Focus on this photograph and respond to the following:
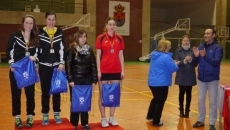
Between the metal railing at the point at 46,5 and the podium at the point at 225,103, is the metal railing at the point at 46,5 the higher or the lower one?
the higher one

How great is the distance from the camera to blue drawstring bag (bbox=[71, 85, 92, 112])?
4.99 meters

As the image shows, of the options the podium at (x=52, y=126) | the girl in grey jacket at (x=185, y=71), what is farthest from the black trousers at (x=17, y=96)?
the girl in grey jacket at (x=185, y=71)

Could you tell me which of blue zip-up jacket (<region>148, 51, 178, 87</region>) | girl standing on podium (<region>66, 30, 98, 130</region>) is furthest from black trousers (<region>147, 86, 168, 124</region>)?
girl standing on podium (<region>66, 30, 98, 130</region>)

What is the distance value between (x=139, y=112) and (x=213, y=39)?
2.46 metres

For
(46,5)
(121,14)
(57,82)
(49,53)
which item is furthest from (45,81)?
(121,14)

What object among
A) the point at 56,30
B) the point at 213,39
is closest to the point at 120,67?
the point at 56,30

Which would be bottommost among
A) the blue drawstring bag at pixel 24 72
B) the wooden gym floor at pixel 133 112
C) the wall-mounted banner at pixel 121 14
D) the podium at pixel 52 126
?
the wooden gym floor at pixel 133 112

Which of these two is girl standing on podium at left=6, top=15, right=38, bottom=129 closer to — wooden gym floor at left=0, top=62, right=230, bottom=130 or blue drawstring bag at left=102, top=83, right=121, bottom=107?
wooden gym floor at left=0, top=62, right=230, bottom=130

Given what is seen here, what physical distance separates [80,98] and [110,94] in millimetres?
515

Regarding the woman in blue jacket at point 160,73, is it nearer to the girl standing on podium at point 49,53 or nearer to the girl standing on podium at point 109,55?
the girl standing on podium at point 109,55

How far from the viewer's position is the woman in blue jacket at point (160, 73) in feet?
18.7

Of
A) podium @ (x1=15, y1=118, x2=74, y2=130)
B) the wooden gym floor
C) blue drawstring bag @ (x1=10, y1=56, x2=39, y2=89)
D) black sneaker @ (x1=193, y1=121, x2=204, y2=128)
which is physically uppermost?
blue drawstring bag @ (x1=10, y1=56, x2=39, y2=89)

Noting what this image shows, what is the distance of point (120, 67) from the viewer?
5.22m

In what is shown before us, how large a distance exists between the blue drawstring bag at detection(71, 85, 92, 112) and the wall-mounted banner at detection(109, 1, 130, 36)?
775 inches
